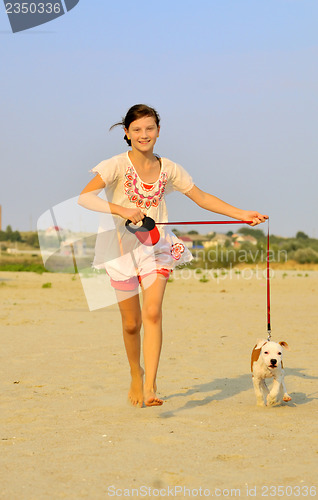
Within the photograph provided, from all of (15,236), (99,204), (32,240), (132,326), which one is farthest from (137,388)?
(15,236)

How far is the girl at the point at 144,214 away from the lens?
5.60 metres

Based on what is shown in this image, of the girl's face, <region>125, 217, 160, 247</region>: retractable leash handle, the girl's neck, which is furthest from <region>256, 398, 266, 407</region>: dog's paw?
the girl's face

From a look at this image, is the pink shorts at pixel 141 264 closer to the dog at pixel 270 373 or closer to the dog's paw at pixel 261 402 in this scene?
the dog at pixel 270 373

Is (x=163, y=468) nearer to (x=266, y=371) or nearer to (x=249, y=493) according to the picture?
(x=249, y=493)

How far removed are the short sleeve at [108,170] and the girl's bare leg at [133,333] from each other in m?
0.96

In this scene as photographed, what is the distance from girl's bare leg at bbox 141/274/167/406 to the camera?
559 centimetres

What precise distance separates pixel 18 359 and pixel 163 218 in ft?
12.4

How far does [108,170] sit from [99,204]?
0.30m

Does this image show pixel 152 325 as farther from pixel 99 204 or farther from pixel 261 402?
pixel 261 402

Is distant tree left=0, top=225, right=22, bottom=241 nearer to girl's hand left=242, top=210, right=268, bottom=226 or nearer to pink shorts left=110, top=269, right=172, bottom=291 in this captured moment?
pink shorts left=110, top=269, right=172, bottom=291

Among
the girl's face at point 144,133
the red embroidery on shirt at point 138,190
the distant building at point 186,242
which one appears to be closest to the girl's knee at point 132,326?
the distant building at point 186,242

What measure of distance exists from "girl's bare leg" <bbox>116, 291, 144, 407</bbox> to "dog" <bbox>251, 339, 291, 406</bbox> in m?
1.00

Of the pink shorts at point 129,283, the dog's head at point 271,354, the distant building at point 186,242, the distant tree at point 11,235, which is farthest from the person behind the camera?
the distant tree at point 11,235

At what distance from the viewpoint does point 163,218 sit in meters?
5.74
